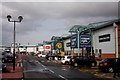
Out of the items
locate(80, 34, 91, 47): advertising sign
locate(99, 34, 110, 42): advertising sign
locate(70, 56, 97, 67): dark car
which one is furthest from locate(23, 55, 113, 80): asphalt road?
locate(80, 34, 91, 47): advertising sign

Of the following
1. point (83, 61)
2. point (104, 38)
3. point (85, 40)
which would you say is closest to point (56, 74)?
point (83, 61)

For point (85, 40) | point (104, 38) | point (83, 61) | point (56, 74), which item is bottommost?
point (56, 74)

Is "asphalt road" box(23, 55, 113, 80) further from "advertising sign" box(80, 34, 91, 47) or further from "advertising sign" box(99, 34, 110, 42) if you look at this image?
"advertising sign" box(80, 34, 91, 47)

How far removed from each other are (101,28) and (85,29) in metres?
11.5

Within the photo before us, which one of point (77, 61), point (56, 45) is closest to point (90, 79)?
point (77, 61)

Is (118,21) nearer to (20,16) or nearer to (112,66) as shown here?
(112,66)

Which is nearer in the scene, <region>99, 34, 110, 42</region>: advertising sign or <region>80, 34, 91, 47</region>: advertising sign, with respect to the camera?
<region>99, 34, 110, 42</region>: advertising sign

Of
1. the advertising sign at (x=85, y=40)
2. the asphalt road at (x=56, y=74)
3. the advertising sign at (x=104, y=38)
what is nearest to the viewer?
the asphalt road at (x=56, y=74)

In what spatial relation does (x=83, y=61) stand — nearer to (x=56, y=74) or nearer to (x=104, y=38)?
(x=104, y=38)

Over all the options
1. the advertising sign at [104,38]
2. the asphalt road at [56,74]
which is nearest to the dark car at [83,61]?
the asphalt road at [56,74]

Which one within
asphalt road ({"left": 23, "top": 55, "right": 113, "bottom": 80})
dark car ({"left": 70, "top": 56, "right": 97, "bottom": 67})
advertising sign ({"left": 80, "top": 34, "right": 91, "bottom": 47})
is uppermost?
advertising sign ({"left": 80, "top": 34, "right": 91, "bottom": 47})

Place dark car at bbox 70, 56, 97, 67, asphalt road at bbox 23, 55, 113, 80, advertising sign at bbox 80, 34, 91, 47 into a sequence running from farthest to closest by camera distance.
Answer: advertising sign at bbox 80, 34, 91, 47
dark car at bbox 70, 56, 97, 67
asphalt road at bbox 23, 55, 113, 80

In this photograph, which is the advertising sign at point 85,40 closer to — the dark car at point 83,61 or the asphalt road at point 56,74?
the dark car at point 83,61

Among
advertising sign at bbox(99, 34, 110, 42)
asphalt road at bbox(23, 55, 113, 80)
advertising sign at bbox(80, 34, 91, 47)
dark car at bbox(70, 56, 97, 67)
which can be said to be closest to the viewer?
asphalt road at bbox(23, 55, 113, 80)
